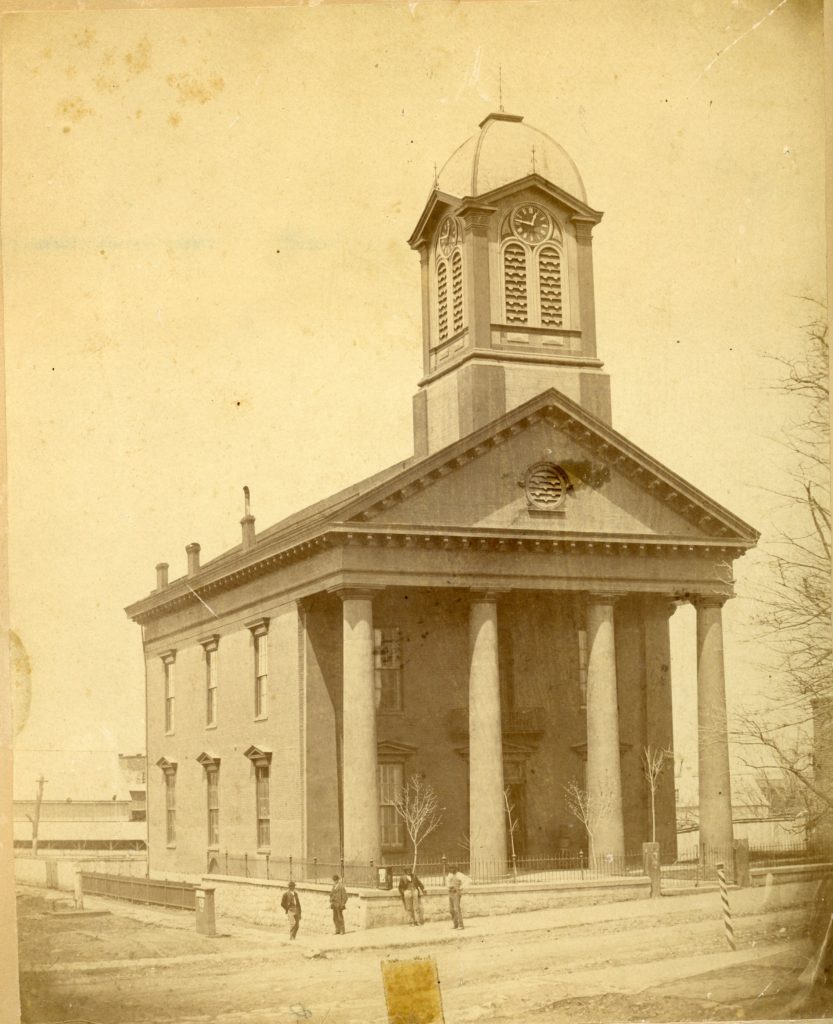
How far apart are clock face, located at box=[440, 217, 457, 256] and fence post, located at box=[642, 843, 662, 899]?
31.4 feet

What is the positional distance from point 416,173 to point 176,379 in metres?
4.19

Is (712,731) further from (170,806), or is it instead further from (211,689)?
(170,806)

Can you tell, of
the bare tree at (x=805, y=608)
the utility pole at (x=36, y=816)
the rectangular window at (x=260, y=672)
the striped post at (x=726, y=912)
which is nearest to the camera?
the utility pole at (x=36, y=816)

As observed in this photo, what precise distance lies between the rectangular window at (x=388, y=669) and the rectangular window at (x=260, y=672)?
73.0 inches

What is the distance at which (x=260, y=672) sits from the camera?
29203 mm

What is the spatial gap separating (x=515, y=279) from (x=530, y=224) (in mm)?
906

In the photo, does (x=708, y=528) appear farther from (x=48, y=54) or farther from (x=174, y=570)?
(x=48, y=54)

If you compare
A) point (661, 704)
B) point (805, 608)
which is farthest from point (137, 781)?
point (805, 608)

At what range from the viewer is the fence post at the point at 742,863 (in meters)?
26.0

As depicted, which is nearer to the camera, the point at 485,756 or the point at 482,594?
the point at 482,594

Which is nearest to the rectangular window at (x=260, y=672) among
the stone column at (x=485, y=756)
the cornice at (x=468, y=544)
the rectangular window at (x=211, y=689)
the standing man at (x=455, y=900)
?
the rectangular window at (x=211, y=689)

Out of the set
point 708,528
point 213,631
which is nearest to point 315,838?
point 213,631

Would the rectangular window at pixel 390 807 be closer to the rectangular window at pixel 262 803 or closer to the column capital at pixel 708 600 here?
the rectangular window at pixel 262 803

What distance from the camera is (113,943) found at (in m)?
24.5
